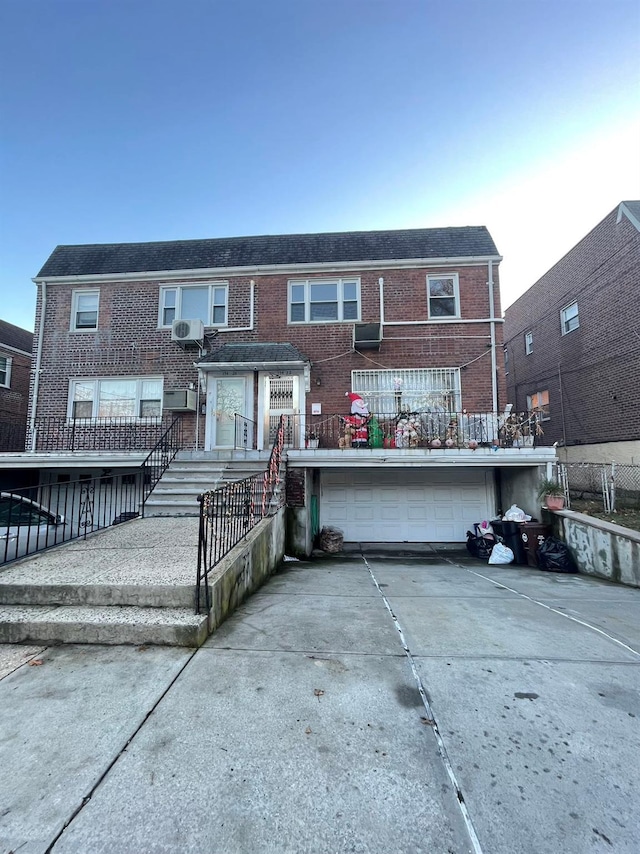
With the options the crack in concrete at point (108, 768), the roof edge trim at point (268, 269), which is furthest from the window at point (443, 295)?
the crack in concrete at point (108, 768)

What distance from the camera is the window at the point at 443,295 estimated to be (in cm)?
1150

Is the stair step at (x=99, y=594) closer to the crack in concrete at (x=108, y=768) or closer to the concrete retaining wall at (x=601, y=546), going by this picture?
the crack in concrete at (x=108, y=768)

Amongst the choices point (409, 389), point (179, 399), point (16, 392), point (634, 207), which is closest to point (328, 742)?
point (409, 389)

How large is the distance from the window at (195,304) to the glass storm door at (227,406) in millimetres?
2015

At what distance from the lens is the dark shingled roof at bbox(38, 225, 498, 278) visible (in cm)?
1180

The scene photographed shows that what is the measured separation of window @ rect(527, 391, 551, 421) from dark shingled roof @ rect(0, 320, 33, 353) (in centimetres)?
2335

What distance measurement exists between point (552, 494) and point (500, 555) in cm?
179

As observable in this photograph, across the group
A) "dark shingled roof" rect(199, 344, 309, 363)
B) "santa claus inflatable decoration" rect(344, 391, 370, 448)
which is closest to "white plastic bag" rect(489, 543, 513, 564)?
"santa claus inflatable decoration" rect(344, 391, 370, 448)

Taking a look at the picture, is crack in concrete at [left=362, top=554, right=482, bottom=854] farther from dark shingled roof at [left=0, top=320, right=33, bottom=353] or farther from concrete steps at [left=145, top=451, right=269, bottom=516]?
dark shingled roof at [left=0, top=320, right=33, bottom=353]

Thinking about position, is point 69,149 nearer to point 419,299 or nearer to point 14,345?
point 14,345

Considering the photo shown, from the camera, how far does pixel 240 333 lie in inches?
460

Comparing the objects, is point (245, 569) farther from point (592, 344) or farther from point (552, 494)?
point (592, 344)

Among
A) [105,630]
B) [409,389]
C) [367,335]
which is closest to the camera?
[105,630]

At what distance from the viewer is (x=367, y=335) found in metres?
10.9
